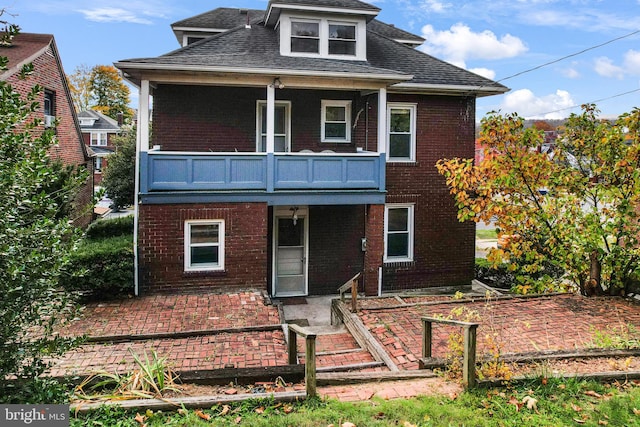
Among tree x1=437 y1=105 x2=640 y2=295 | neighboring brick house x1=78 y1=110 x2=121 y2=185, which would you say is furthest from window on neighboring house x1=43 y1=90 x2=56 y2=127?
neighboring brick house x1=78 y1=110 x2=121 y2=185

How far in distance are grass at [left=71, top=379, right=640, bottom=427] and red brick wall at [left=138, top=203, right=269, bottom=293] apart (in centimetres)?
708

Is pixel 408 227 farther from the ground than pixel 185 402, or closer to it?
farther from the ground

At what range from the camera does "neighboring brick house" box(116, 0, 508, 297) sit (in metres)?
11.7

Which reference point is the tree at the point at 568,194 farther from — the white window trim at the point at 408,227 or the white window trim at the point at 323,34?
the white window trim at the point at 323,34

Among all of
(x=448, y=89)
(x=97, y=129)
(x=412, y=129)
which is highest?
(x=97, y=129)

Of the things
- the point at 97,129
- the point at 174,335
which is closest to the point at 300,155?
the point at 174,335

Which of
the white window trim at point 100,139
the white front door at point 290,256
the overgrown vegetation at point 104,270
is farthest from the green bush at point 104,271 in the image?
the white window trim at point 100,139

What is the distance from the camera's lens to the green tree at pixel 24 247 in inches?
155

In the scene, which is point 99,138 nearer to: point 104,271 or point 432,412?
point 104,271

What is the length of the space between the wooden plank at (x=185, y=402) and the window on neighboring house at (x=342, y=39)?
1096cm

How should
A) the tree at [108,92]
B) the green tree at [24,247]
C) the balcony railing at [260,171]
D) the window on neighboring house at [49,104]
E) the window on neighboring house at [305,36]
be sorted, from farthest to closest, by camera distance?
the tree at [108,92], the window on neighboring house at [49,104], the window on neighboring house at [305,36], the balcony railing at [260,171], the green tree at [24,247]

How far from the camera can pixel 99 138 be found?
55031 millimetres

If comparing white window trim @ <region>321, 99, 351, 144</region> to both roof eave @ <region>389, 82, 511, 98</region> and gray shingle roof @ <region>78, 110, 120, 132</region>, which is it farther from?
gray shingle roof @ <region>78, 110, 120, 132</region>

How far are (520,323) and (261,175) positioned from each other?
22.1 feet
